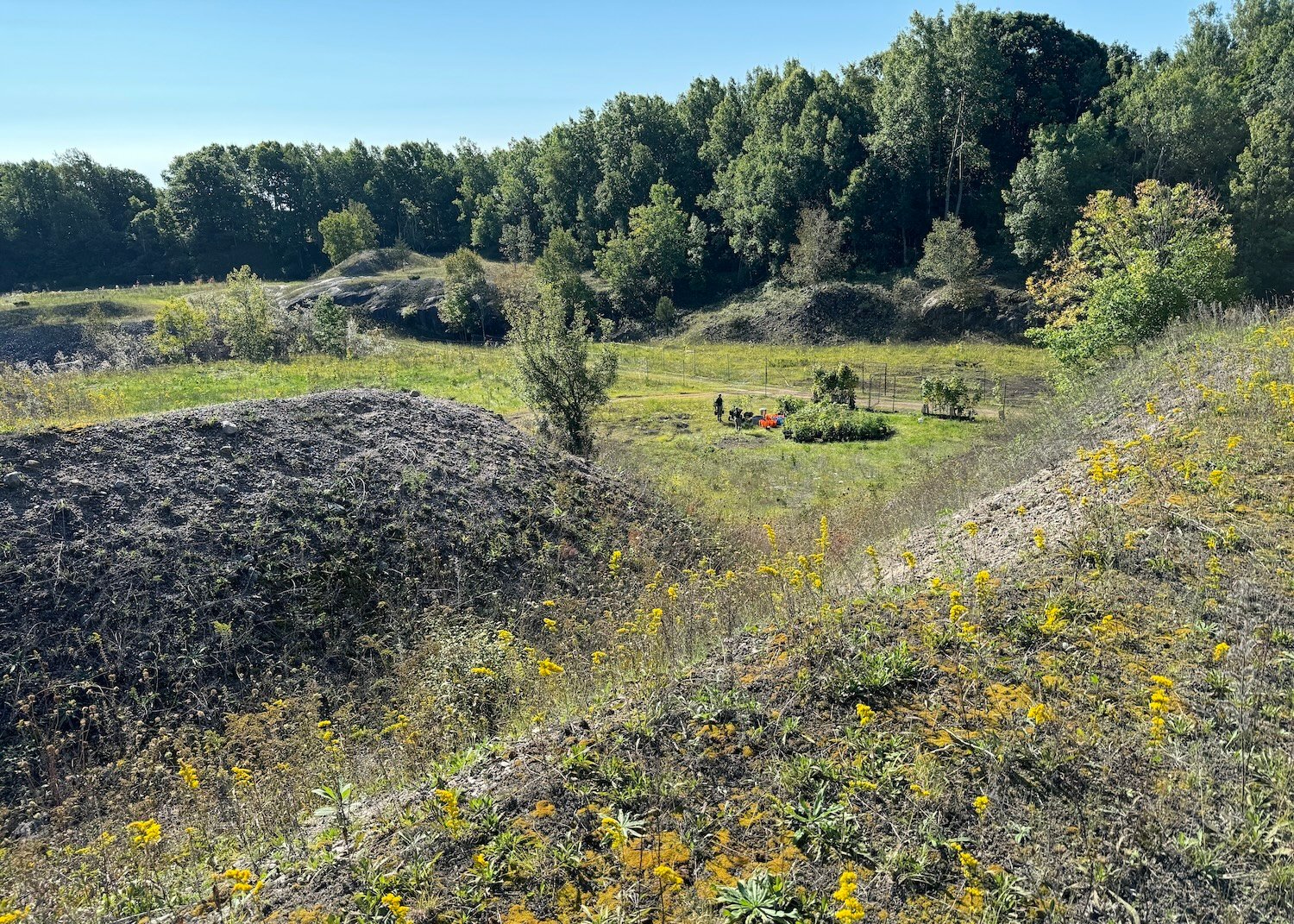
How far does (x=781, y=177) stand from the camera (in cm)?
5616

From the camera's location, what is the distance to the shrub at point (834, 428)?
77.3ft

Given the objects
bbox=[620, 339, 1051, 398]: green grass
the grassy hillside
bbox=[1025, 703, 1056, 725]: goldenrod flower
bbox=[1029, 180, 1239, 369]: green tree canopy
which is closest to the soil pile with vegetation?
bbox=[620, 339, 1051, 398]: green grass

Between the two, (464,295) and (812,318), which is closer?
(812,318)

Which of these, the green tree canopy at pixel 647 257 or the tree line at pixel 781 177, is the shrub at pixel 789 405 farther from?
the green tree canopy at pixel 647 257

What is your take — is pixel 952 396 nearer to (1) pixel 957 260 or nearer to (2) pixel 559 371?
(2) pixel 559 371

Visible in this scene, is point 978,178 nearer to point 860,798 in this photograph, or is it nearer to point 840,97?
point 840,97

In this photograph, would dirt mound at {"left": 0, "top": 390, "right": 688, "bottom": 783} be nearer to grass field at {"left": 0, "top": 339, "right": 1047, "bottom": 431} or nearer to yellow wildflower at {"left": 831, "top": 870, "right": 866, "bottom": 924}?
grass field at {"left": 0, "top": 339, "right": 1047, "bottom": 431}

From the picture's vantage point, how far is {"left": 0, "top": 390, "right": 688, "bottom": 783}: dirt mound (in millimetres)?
8148

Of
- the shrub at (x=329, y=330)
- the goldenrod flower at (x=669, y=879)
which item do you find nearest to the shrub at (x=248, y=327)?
the shrub at (x=329, y=330)

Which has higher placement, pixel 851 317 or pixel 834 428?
pixel 851 317

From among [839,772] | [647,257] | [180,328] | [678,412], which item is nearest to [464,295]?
[647,257]

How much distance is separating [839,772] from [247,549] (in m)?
8.98

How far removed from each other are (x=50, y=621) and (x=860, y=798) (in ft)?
30.8

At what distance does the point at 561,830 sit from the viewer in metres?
4.20
